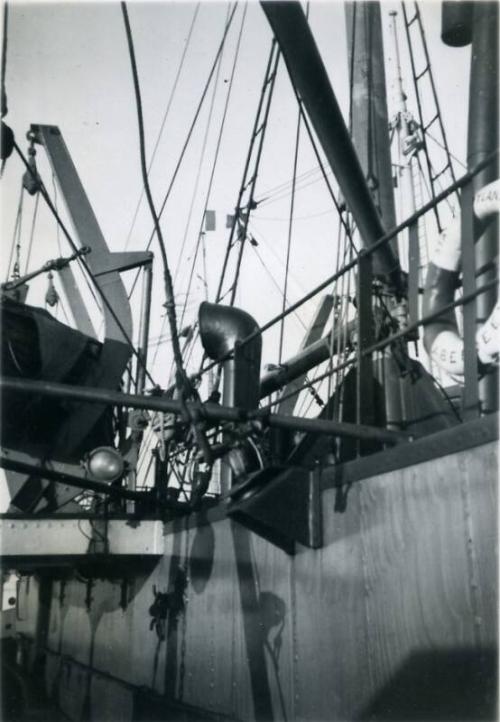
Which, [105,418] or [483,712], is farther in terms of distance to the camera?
[105,418]

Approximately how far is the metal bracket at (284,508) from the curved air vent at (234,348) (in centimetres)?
66

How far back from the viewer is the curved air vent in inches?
200

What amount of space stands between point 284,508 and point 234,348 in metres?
1.38

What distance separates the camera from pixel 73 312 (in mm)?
11188

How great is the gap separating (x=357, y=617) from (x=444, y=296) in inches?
80.2

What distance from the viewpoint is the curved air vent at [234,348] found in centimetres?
508

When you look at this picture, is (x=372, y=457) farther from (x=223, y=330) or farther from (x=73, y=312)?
→ (x=73, y=312)

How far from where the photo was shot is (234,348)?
5254 mm

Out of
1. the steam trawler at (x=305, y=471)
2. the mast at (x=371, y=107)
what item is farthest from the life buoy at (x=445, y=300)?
the mast at (x=371, y=107)

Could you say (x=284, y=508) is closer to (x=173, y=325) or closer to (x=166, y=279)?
(x=173, y=325)

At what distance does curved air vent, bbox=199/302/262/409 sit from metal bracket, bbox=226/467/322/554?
66 cm

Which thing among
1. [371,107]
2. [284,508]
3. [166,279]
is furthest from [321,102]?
[371,107]

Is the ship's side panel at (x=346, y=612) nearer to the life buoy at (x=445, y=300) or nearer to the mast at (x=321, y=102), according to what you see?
the life buoy at (x=445, y=300)

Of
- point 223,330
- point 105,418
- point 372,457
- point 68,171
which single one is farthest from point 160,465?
point 68,171
